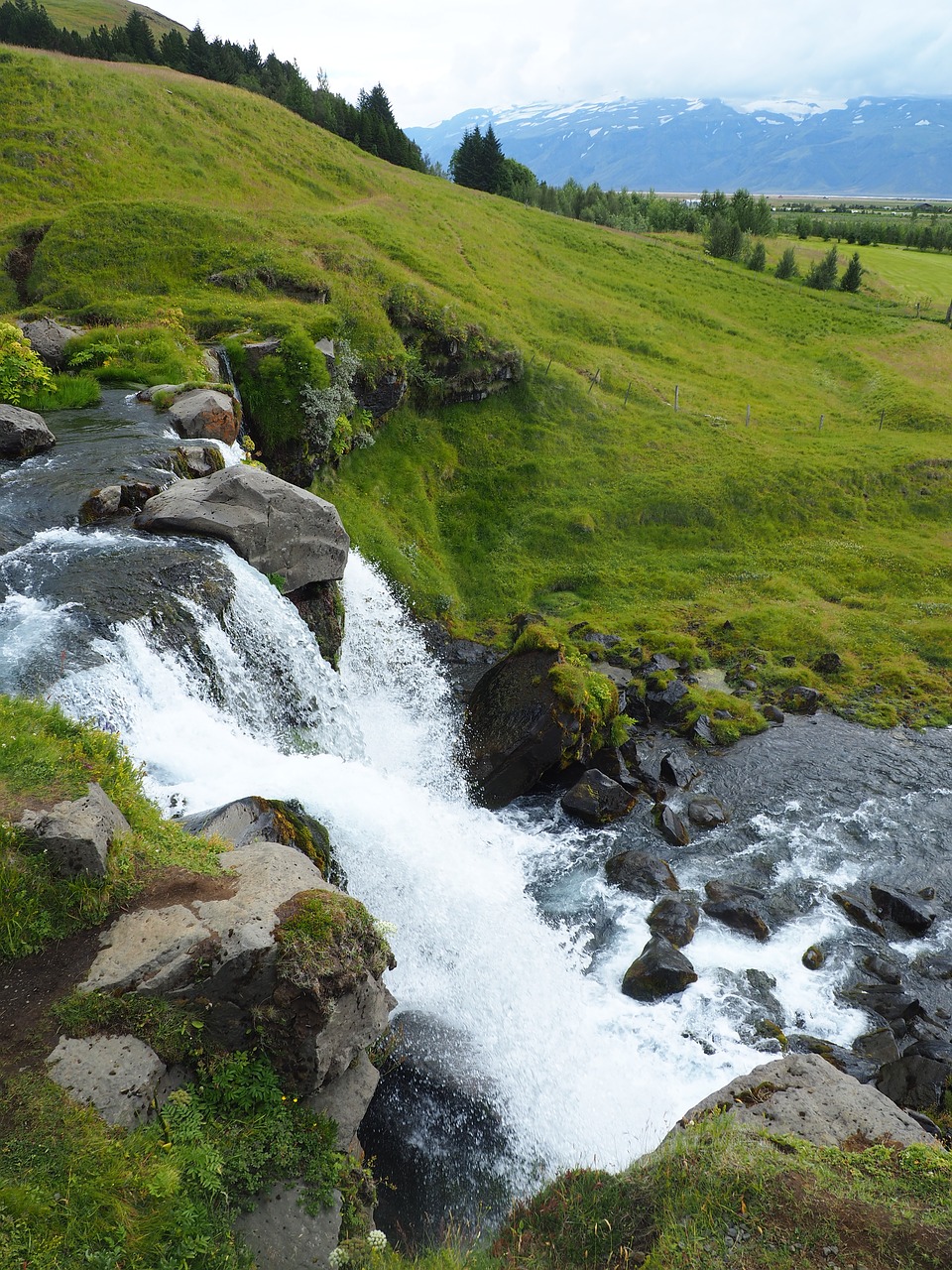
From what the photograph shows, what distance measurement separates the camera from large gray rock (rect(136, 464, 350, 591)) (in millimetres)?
19516

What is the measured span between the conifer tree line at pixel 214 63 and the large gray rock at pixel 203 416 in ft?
243

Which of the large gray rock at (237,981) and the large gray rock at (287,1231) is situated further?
the large gray rock at (237,981)

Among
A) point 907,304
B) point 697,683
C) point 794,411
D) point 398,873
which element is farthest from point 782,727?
point 907,304

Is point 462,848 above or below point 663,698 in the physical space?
above

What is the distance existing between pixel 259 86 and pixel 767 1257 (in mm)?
108254

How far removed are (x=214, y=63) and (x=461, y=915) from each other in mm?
101253

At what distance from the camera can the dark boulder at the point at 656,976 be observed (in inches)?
627

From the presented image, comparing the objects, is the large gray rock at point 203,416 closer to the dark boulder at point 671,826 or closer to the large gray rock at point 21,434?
the large gray rock at point 21,434

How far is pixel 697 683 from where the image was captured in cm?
3139

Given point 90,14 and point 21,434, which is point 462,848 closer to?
Answer: point 21,434

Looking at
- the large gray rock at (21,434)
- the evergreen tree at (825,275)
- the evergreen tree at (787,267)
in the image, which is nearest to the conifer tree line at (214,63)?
the evergreen tree at (787,267)

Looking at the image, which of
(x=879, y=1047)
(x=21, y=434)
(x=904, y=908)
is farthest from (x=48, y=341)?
(x=904, y=908)

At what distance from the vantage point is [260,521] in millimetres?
20438

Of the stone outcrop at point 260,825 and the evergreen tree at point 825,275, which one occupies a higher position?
the evergreen tree at point 825,275
